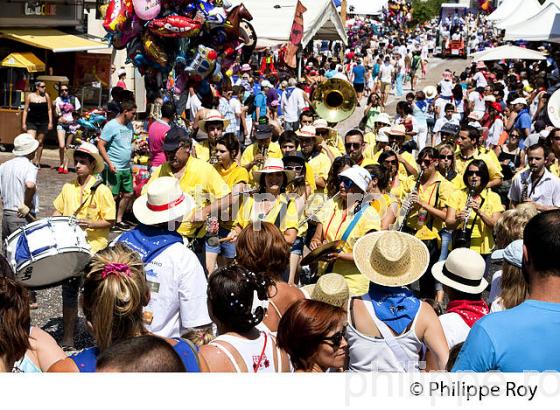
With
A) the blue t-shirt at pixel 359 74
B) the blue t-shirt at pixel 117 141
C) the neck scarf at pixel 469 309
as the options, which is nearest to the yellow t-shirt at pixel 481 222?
the neck scarf at pixel 469 309

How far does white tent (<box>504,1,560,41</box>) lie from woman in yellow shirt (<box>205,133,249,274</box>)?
1297 cm

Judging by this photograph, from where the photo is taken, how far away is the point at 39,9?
19188 millimetres

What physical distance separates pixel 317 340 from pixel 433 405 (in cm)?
155

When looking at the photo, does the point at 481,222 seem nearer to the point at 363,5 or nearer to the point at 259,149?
the point at 259,149

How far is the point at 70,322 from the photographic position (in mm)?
6777

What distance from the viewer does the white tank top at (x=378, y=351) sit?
417cm

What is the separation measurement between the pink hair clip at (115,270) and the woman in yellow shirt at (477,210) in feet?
14.8

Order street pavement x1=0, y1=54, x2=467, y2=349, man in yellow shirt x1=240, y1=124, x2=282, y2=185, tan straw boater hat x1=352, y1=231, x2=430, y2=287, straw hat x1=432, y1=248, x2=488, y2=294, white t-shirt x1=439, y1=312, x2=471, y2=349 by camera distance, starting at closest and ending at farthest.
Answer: tan straw boater hat x1=352, y1=231, x2=430, y2=287, white t-shirt x1=439, y1=312, x2=471, y2=349, straw hat x1=432, y1=248, x2=488, y2=294, street pavement x1=0, y1=54, x2=467, y2=349, man in yellow shirt x1=240, y1=124, x2=282, y2=185

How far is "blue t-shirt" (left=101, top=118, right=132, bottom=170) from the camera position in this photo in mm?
10164

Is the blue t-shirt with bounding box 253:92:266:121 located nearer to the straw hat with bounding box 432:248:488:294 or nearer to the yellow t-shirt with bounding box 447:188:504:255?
the yellow t-shirt with bounding box 447:188:504:255

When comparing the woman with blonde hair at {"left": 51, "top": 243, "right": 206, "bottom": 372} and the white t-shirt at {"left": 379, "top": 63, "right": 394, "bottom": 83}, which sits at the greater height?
the woman with blonde hair at {"left": 51, "top": 243, "right": 206, "bottom": 372}

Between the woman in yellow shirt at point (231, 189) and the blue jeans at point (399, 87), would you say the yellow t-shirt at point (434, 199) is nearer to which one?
the woman in yellow shirt at point (231, 189)

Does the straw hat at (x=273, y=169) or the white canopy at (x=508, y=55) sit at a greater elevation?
the straw hat at (x=273, y=169)

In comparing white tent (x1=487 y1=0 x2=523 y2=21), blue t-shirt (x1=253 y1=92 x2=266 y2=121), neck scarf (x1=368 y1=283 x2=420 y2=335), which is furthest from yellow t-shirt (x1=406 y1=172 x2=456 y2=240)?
white tent (x1=487 y1=0 x2=523 y2=21)
